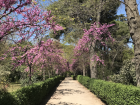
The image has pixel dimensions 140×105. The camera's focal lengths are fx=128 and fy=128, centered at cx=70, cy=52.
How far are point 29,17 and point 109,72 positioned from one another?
16617mm

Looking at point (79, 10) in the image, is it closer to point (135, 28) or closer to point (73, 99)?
point (135, 28)

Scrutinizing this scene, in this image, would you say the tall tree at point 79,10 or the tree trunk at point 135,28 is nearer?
the tree trunk at point 135,28

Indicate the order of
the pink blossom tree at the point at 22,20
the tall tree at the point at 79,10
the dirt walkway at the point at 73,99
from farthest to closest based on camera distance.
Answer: the tall tree at the point at 79,10
the dirt walkway at the point at 73,99
the pink blossom tree at the point at 22,20

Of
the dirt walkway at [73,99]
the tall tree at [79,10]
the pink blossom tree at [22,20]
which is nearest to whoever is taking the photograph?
the pink blossom tree at [22,20]

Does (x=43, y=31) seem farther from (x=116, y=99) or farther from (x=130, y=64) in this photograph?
(x=130, y=64)

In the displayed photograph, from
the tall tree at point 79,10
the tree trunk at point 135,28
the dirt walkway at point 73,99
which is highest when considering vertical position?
the tall tree at point 79,10

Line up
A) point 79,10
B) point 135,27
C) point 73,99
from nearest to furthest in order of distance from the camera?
point 135,27 → point 73,99 → point 79,10

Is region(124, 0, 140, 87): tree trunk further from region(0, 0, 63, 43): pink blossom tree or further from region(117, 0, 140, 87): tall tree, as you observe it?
region(0, 0, 63, 43): pink blossom tree

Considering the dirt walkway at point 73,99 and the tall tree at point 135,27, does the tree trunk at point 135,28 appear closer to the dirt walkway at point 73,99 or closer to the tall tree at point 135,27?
the tall tree at point 135,27

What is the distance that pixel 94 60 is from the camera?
12.9m

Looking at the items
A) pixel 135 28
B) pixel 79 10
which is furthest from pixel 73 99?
pixel 79 10

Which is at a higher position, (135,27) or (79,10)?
(79,10)

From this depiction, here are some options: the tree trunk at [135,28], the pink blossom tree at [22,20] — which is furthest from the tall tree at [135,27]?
the pink blossom tree at [22,20]

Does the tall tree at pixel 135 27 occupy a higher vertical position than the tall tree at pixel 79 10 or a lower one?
lower
